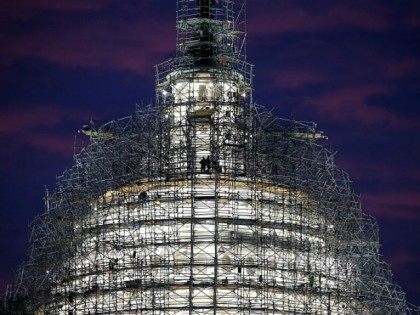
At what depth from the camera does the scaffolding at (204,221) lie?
132 m

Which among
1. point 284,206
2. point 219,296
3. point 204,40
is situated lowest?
point 219,296

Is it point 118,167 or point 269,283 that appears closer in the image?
point 269,283

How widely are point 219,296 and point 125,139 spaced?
19030 mm

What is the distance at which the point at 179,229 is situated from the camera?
133625mm

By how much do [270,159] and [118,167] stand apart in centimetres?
1391

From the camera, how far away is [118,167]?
464 feet

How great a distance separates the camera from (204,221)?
437 feet

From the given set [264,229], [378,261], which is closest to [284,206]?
[264,229]

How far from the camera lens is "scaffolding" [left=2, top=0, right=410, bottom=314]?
132m

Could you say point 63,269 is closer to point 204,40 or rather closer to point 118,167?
point 118,167

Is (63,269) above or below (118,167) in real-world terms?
below

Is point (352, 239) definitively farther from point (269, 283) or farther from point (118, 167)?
point (118, 167)

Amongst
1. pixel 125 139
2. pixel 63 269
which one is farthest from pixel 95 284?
pixel 125 139

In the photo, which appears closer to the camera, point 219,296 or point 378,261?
point 219,296
